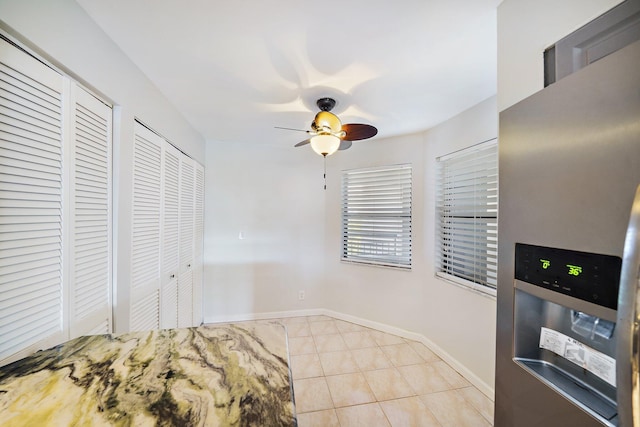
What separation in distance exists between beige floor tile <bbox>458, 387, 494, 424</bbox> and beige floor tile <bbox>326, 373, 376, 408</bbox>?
769 mm

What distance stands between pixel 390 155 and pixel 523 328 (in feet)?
8.10

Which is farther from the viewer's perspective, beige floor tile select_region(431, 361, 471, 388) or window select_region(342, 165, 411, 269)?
window select_region(342, 165, 411, 269)

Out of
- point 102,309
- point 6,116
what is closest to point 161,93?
point 6,116

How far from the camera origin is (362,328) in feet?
10.1

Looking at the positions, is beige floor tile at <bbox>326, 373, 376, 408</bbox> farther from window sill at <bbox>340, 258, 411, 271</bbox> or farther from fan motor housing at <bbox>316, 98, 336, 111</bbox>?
fan motor housing at <bbox>316, 98, 336, 111</bbox>

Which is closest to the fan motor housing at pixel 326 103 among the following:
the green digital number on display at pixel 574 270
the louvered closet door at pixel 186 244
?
the louvered closet door at pixel 186 244

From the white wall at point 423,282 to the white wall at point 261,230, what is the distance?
28cm

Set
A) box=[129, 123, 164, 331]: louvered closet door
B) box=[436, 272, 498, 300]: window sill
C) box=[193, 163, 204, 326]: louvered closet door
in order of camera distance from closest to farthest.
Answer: box=[129, 123, 164, 331]: louvered closet door, box=[436, 272, 498, 300]: window sill, box=[193, 163, 204, 326]: louvered closet door

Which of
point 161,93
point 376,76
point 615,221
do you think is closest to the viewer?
point 615,221

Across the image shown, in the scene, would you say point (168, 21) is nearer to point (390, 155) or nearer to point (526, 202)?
point (526, 202)

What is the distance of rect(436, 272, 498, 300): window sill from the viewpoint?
6.37 feet

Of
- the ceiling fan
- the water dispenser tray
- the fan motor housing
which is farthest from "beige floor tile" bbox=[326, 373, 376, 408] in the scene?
the fan motor housing

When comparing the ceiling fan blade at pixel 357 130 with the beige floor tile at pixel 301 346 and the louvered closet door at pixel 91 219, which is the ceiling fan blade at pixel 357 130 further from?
the beige floor tile at pixel 301 346

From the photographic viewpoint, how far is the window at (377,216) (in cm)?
293
